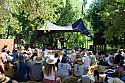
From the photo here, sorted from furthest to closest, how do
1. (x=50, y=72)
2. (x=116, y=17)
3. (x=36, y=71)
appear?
(x=116, y=17), (x=36, y=71), (x=50, y=72)

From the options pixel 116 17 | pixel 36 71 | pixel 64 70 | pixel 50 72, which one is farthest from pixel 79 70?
pixel 116 17

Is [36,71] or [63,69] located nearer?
[36,71]

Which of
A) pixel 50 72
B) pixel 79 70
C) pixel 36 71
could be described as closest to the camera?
pixel 50 72

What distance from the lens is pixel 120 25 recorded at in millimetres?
15609

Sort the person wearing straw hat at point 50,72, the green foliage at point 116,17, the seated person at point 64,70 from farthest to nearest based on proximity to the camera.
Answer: the green foliage at point 116,17, the seated person at point 64,70, the person wearing straw hat at point 50,72

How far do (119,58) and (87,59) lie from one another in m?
1.77

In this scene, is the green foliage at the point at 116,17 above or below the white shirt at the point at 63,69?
above

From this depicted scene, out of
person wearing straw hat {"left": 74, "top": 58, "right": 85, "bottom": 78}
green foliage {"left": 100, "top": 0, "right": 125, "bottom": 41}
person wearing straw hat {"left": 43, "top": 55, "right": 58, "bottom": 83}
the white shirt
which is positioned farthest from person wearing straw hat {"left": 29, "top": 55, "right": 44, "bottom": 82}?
green foliage {"left": 100, "top": 0, "right": 125, "bottom": 41}

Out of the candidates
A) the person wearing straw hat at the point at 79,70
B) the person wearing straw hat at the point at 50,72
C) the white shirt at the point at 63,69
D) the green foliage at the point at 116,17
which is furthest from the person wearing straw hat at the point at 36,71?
the green foliage at the point at 116,17

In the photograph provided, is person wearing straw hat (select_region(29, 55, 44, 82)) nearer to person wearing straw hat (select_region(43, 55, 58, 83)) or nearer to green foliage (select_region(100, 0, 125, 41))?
person wearing straw hat (select_region(43, 55, 58, 83))

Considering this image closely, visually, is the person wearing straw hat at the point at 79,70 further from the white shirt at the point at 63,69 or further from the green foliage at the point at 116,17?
the green foliage at the point at 116,17

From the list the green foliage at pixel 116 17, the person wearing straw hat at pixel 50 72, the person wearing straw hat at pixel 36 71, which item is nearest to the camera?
the person wearing straw hat at pixel 50 72

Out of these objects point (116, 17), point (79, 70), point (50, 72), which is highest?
point (116, 17)

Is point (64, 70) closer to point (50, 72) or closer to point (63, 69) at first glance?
point (63, 69)
